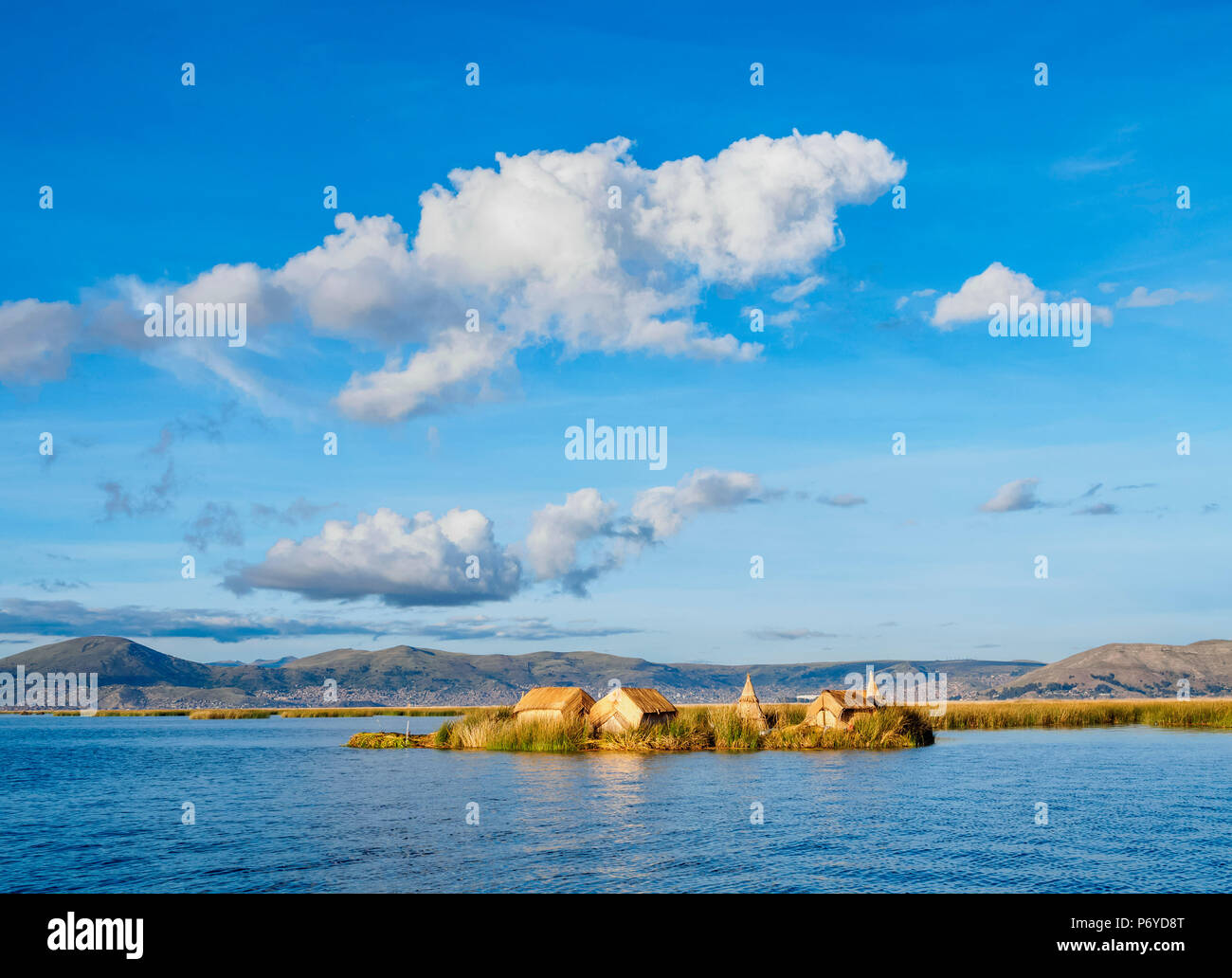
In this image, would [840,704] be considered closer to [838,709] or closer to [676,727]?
[838,709]

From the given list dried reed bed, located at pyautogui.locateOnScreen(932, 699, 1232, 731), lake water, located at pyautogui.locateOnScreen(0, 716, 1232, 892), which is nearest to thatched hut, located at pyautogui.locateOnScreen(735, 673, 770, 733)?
lake water, located at pyautogui.locateOnScreen(0, 716, 1232, 892)

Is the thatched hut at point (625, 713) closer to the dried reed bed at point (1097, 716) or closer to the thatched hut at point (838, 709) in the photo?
the thatched hut at point (838, 709)

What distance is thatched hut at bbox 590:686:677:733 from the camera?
74.2m

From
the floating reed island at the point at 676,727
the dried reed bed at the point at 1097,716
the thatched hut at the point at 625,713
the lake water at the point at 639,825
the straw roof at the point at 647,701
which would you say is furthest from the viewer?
the dried reed bed at the point at 1097,716

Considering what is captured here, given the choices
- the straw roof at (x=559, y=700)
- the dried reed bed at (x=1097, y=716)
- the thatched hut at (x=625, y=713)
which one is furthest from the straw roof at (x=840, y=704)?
the dried reed bed at (x=1097, y=716)

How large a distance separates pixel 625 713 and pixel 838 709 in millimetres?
17962

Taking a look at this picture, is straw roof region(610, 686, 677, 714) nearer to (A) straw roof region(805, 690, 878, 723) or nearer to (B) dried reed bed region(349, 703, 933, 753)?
(B) dried reed bed region(349, 703, 933, 753)

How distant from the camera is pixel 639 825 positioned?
37969mm

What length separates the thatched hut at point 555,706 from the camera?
75375 mm

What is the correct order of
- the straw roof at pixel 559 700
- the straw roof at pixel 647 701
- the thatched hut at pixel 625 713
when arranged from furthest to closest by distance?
1. the straw roof at pixel 559 700
2. the straw roof at pixel 647 701
3. the thatched hut at pixel 625 713

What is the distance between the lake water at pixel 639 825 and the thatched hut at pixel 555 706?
215 inches

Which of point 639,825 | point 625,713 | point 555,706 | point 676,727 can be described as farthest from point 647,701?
point 639,825
